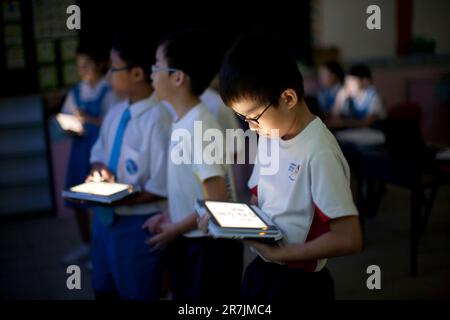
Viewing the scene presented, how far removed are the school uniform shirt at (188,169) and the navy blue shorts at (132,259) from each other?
0.27 meters

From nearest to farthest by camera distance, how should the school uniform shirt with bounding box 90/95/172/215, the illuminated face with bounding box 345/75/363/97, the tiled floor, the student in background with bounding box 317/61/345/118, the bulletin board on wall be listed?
the school uniform shirt with bounding box 90/95/172/215
the tiled floor
the bulletin board on wall
the illuminated face with bounding box 345/75/363/97
the student in background with bounding box 317/61/345/118

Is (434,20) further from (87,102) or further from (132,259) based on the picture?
(132,259)

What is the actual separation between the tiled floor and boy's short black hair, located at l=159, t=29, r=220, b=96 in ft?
5.00

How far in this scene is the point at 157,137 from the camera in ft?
6.30

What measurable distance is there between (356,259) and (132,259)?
5.54 ft

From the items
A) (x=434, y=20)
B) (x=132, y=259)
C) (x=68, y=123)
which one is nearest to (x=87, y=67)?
(x=68, y=123)

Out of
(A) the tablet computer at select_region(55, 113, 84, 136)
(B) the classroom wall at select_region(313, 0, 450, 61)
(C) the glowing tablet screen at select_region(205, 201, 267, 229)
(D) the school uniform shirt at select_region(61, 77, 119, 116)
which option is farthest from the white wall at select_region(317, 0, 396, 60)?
(C) the glowing tablet screen at select_region(205, 201, 267, 229)

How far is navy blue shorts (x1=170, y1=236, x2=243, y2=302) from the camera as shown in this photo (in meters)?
1.75

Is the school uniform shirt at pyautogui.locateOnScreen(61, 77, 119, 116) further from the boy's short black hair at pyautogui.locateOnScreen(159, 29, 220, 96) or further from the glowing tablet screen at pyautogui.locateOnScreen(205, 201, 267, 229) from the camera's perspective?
the glowing tablet screen at pyautogui.locateOnScreen(205, 201, 267, 229)

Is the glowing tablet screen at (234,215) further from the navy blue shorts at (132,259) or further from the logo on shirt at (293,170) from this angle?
the navy blue shorts at (132,259)

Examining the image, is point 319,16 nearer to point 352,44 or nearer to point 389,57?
point 352,44

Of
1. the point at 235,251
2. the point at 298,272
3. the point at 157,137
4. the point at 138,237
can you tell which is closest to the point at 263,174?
the point at 298,272

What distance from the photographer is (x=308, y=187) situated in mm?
1197

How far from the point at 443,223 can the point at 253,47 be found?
10.5ft
